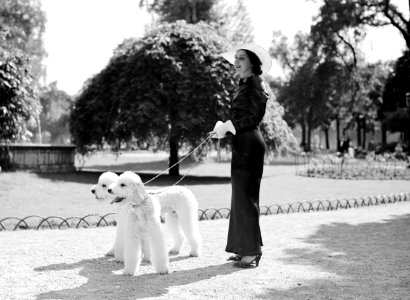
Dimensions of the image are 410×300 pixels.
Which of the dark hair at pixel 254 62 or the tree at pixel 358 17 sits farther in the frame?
the tree at pixel 358 17

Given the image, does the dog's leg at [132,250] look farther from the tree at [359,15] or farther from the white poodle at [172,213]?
the tree at [359,15]

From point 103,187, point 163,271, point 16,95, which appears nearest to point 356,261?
point 163,271

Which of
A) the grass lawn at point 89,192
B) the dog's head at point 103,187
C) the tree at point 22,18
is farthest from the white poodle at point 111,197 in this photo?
the tree at point 22,18

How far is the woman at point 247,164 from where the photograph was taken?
6.32m

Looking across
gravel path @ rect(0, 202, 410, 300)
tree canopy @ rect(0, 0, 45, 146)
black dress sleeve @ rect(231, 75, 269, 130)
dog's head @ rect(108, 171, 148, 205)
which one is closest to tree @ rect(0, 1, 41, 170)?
tree canopy @ rect(0, 0, 45, 146)

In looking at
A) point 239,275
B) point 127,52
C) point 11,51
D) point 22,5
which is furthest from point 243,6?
point 239,275

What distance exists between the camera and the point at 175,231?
721cm

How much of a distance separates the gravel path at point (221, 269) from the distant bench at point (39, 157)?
12271 mm

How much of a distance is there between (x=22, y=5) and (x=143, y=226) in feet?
113

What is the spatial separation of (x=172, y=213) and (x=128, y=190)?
1.36 m

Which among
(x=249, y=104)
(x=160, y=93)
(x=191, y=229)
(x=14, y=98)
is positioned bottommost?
(x=191, y=229)

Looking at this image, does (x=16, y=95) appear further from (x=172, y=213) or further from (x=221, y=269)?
(x=221, y=269)

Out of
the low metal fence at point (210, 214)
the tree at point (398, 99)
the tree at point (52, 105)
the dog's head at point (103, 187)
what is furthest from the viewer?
the tree at point (52, 105)

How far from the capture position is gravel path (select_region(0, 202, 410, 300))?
16.9 feet
